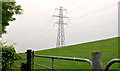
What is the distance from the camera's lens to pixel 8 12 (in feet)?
52.8

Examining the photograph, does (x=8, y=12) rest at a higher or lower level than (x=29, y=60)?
higher

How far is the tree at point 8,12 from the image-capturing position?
1547cm

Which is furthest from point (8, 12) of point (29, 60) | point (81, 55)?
point (29, 60)

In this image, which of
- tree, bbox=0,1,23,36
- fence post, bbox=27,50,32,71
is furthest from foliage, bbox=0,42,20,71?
tree, bbox=0,1,23,36

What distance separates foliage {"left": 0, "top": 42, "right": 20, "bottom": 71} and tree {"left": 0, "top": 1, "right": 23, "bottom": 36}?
9988 millimetres

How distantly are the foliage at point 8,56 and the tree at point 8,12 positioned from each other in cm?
999

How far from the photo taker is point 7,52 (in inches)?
237

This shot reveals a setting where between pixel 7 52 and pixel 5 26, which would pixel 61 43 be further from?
pixel 7 52

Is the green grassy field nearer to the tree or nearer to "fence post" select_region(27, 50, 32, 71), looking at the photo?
"fence post" select_region(27, 50, 32, 71)

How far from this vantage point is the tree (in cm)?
1547

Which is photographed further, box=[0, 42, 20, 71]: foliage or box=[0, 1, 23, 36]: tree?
box=[0, 1, 23, 36]: tree

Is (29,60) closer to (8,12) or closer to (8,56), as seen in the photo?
(8,56)

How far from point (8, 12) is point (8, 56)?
1117 cm

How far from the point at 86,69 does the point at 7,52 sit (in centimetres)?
425
